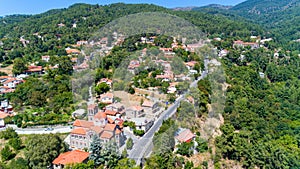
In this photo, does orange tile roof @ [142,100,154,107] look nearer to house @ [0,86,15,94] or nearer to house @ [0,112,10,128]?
house @ [0,112,10,128]

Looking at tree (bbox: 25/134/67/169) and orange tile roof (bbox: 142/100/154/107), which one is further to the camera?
orange tile roof (bbox: 142/100/154/107)

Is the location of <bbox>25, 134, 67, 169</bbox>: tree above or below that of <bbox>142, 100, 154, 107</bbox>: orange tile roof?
below

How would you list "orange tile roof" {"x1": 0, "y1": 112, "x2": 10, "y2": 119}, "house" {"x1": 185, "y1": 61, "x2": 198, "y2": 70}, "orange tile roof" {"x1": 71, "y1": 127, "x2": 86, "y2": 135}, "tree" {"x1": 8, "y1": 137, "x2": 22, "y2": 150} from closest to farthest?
"orange tile roof" {"x1": 71, "y1": 127, "x2": 86, "y2": 135}
"tree" {"x1": 8, "y1": 137, "x2": 22, "y2": 150}
"orange tile roof" {"x1": 0, "y1": 112, "x2": 10, "y2": 119}
"house" {"x1": 185, "y1": 61, "x2": 198, "y2": 70}

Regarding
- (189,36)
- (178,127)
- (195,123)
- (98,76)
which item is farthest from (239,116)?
(98,76)

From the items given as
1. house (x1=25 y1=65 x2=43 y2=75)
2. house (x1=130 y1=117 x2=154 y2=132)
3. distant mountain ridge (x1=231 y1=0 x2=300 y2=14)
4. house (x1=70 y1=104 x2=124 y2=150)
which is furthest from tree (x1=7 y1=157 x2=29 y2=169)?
distant mountain ridge (x1=231 y1=0 x2=300 y2=14)

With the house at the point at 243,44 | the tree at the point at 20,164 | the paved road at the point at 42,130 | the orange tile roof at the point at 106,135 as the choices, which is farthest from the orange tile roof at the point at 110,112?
the house at the point at 243,44

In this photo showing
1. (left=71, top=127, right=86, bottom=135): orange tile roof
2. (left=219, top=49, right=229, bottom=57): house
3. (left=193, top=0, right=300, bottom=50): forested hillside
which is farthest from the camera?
(left=193, top=0, right=300, bottom=50): forested hillside

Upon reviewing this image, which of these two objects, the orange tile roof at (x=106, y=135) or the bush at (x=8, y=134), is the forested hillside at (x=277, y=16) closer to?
the orange tile roof at (x=106, y=135)

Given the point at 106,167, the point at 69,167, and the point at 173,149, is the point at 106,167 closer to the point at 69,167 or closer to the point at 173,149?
the point at 69,167
